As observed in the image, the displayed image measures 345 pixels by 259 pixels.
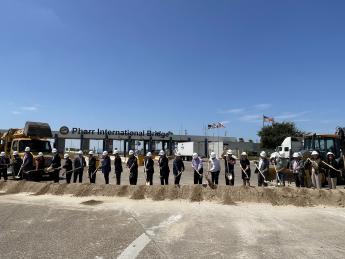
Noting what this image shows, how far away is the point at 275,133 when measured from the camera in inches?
3115

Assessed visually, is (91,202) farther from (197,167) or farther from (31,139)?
(31,139)

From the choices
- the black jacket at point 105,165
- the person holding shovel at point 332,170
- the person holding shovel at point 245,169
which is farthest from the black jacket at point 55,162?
the person holding shovel at point 332,170

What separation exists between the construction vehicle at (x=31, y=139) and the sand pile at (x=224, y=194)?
32.0 ft

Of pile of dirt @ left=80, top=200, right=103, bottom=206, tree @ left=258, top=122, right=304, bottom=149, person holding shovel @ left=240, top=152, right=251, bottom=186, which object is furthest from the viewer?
tree @ left=258, top=122, right=304, bottom=149

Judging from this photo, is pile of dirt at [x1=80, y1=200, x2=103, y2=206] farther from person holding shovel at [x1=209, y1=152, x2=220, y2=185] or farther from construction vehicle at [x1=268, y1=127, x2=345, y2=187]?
construction vehicle at [x1=268, y1=127, x2=345, y2=187]

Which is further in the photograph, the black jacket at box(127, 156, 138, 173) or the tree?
the tree

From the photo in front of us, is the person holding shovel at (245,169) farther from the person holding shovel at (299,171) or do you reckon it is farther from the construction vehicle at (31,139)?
the construction vehicle at (31,139)

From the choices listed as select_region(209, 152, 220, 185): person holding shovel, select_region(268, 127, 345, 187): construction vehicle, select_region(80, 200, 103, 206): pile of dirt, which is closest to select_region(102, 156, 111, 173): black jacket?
select_region(80, 200, 103, 206): pile of dirt

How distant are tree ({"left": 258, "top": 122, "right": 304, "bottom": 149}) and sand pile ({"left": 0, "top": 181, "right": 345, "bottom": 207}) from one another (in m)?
66.0

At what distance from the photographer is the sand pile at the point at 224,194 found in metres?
13.5

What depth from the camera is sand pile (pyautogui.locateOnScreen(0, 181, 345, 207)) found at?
13539 millimetres

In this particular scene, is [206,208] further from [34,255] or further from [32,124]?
[32,124]

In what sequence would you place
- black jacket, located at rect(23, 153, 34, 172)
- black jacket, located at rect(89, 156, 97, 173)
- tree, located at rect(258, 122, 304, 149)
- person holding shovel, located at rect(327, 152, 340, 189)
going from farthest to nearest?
tree, located at rect(258, 122, 304, 149) < black jacket, located at rect(23, 153, 34, 172) < black jacket, located at rect(89, 156, 97, 173) < person holding shovel, located at rect(327, 152, 340, 189)

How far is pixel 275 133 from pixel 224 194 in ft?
221
